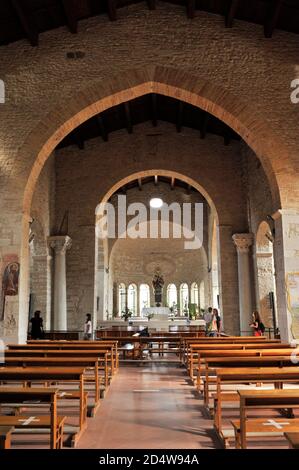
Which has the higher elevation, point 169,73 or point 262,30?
point 262,30

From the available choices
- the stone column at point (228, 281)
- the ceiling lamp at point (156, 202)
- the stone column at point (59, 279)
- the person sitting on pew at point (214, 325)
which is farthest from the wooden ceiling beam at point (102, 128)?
the person sitting on pew at point (214, 325)

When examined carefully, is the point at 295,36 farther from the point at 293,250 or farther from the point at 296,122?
the point at 293,250

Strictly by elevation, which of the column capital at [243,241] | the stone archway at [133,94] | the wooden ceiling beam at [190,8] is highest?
the wooden ceiling beam at [190,8]

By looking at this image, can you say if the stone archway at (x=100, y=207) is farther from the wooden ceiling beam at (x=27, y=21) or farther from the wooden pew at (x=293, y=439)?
the wooden pew at (x=293, y=439)

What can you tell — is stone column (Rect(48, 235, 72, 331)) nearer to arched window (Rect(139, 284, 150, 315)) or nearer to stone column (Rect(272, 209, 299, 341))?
stone column (Rect(272, 209, 299, 341))

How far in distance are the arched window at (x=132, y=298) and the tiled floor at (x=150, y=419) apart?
57.9 ft

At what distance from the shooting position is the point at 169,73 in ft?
39.6

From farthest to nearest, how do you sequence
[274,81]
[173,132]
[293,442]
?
[173,132], [274,81], [293,442]

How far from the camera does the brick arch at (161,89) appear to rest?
37.8ft

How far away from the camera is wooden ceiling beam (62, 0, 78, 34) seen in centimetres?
1107

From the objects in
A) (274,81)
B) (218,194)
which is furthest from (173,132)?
(274,81)

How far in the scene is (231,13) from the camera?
11.6 m

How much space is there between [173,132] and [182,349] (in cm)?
895

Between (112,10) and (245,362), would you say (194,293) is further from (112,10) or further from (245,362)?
(245,362)
